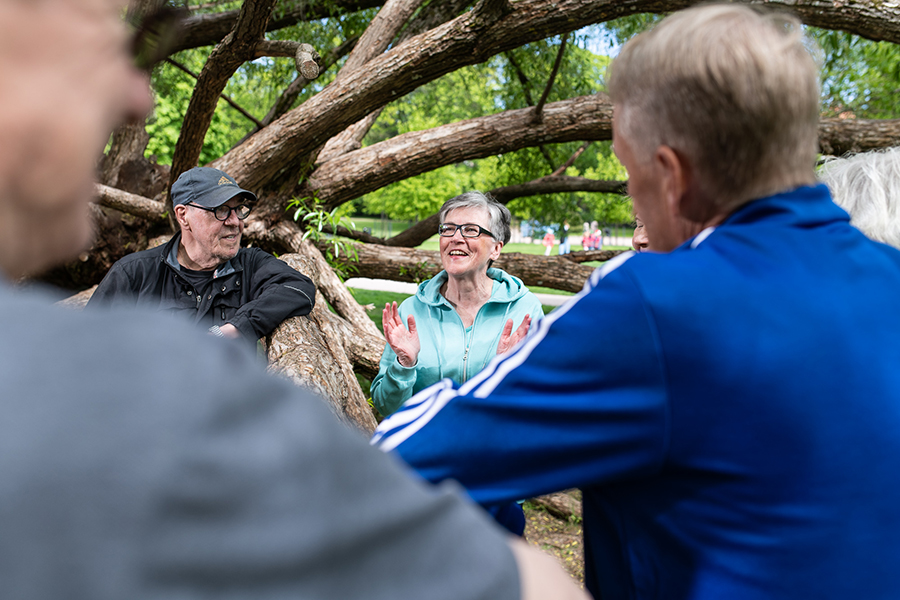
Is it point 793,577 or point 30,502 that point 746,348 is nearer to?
point 793,577

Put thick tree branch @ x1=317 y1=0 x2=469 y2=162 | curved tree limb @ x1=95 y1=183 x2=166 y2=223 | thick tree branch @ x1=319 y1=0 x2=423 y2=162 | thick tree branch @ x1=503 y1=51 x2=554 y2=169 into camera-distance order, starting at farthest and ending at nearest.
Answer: thick tree branch @ x1=503 y1=51 x2=554 y2=169 < thick tree branch @ x1=317 y1=0 x2=469 y2=162 < thick tree branch @ x1=319 y1=0 x2=423 y2=162 < curved tree limb @ x1=95 y1=183 x2=166 y2=223

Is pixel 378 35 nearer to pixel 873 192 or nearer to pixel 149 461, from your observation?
pixel 873 192

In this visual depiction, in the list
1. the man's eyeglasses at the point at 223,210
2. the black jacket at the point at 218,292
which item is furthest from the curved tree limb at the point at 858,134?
the man's eyeglasses at the point at 223,210

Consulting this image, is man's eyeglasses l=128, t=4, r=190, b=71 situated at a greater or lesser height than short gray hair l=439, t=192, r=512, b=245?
greater

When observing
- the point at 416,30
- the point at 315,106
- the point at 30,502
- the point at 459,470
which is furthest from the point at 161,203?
the point at 30,502

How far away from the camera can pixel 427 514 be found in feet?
1.62

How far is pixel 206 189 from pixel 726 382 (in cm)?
386

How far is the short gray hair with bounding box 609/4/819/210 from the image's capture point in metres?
0.96

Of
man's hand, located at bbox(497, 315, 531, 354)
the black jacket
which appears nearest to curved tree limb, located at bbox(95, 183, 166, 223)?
the black jacket

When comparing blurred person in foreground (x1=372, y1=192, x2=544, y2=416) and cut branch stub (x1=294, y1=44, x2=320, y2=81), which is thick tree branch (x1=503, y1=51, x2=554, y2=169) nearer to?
cut branch stub (x1=294, y1=44, x2=320, y2=81)

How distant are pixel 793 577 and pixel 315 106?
474 cm

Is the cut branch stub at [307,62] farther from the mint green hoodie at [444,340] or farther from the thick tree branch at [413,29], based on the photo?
the thick tree branch at [413,29]

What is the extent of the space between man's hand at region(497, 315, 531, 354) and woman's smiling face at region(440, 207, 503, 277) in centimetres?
58

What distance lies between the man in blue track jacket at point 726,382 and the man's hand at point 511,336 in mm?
1776
